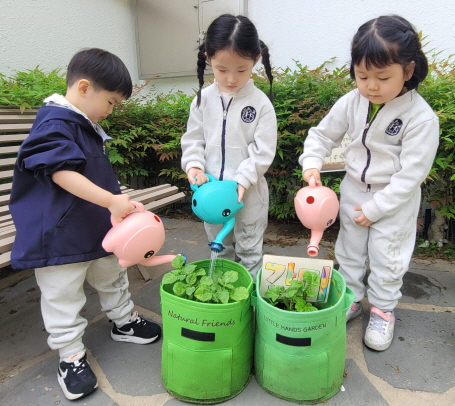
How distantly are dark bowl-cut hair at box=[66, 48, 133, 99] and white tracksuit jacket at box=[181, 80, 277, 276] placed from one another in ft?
1.64

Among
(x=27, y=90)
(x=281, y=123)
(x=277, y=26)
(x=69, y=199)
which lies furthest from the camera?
(x=277, y=26)

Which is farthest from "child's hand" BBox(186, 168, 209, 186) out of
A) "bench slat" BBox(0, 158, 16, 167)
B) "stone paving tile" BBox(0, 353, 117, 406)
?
"bench slat" BBox(0, 158, 16, 167)

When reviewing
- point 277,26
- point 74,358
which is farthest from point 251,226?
point 277,26

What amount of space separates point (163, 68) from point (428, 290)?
440cm

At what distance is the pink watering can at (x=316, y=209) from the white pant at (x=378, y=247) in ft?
0.96

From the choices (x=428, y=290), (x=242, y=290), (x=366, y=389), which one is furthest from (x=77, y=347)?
(x=428, y=290)

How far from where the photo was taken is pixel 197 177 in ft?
5.83

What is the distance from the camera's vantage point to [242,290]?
146cm

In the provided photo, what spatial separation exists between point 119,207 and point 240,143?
752 mm

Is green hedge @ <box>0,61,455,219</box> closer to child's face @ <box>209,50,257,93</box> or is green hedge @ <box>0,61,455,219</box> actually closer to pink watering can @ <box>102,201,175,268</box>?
child's face @ <box>209,50,257,93</box>

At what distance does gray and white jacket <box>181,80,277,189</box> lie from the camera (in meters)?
1.83

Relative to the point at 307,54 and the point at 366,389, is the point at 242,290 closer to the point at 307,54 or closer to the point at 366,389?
the point at 366,389

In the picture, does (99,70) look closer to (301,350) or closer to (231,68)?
(231,68)

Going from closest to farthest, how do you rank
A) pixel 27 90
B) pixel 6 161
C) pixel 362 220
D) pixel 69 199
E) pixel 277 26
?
pixel 69 199
pixel 362 220
pixel 6 161
pixel 27 90
pixel 277 26
